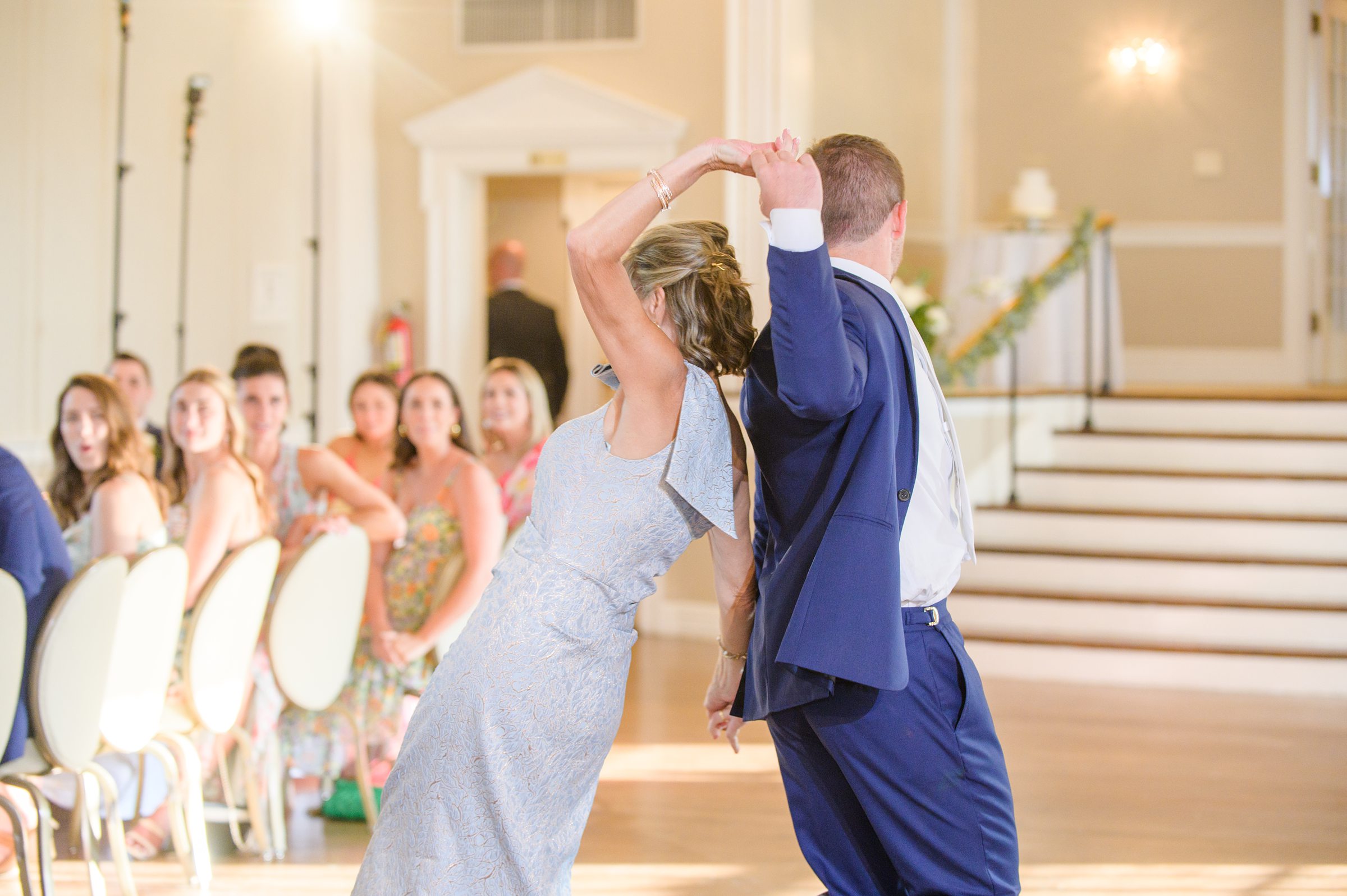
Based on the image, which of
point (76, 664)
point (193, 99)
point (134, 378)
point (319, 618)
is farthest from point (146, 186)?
point (76, 664)

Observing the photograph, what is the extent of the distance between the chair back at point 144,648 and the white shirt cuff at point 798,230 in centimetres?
195

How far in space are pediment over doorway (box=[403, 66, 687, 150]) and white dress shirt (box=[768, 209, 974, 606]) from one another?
17.2ft

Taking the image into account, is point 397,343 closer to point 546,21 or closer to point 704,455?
point 546,21

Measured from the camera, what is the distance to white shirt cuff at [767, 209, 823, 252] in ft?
4.79

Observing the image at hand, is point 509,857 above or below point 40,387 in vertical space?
below

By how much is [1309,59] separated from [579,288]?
9631 mm

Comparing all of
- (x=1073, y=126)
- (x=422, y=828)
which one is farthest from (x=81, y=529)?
(x=1073, y=126)

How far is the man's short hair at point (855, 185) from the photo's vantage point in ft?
5.62

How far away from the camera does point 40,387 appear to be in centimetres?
575

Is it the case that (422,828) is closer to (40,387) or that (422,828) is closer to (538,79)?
(40,387)

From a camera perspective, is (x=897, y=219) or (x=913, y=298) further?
(x=913, y=298)

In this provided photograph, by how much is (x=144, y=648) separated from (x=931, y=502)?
79.2 inches

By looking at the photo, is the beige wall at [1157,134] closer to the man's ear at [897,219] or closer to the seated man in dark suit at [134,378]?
the seated man in dark suit at [134,378]

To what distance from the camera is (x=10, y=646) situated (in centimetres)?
242
